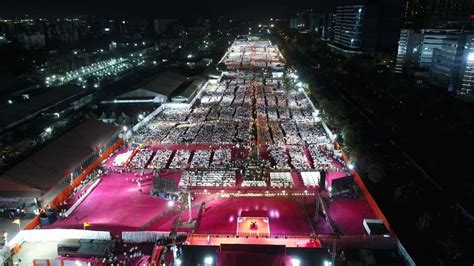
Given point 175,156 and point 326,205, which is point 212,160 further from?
point 326,205

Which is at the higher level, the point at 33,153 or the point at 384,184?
the point at 33,153

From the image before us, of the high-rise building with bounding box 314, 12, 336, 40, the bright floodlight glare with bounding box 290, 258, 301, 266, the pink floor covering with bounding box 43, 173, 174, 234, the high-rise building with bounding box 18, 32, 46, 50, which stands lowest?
the pink floor covering with bounding box 43, 173, 174, 234


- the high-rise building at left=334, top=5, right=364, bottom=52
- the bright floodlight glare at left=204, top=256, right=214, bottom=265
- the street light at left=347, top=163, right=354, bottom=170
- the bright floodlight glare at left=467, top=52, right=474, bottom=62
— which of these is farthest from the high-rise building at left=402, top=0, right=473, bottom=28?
the bright floodlight glare at left=204, top=256, right=214, bottom=265

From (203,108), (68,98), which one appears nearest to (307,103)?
(203,108)

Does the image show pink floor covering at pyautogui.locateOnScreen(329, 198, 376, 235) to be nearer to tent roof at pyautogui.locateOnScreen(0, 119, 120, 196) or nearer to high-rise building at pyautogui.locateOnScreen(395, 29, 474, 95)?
tent roof at pyautogui.locateOnScreen(0, 119, 120, 196)

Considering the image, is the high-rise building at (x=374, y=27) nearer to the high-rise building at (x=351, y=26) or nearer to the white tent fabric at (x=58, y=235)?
the high-rise building at (x=351, y=26)

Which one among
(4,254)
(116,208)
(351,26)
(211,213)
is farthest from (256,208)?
A: (351,26)

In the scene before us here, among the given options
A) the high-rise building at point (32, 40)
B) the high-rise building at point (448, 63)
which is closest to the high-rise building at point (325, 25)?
the high-rise building at point (448, 63)
